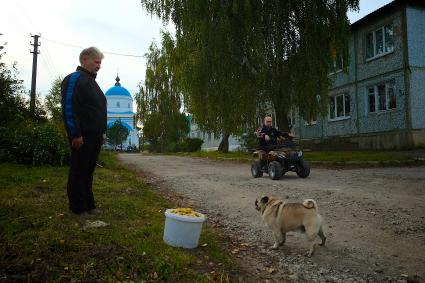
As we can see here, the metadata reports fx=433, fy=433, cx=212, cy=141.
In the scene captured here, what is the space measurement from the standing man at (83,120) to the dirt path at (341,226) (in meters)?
2.20

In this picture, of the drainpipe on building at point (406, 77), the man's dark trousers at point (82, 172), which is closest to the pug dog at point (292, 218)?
the man's dark trousers at point (82, 172)

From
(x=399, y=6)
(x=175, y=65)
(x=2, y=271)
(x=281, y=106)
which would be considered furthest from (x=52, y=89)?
(x=2, y=271)

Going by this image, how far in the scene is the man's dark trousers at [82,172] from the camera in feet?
18.7

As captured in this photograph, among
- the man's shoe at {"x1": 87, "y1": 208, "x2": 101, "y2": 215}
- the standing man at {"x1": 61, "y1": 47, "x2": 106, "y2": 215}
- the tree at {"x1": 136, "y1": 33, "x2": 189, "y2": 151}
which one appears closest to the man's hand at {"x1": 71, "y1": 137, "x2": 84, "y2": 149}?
the standing man at {"x1": 61, "y1": 47, "x2": 106, "y2": 215}

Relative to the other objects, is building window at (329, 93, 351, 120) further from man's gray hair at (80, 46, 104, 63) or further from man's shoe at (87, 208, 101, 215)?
man's gray hair at (80, 46, 104, 63)

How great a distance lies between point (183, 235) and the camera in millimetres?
4926

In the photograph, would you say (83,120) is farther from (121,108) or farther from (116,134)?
(121,108)

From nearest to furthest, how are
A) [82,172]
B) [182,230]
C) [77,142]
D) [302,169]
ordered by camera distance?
[182,230]
[77,142]
[82,172]
[302,169]

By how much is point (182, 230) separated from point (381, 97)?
21.5 m

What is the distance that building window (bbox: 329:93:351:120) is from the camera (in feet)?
86.9

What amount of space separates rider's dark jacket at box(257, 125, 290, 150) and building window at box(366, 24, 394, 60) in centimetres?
1299

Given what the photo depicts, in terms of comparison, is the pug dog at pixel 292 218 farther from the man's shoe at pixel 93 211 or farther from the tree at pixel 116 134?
the tree at pixel 116 134

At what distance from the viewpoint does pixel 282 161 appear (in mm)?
12648

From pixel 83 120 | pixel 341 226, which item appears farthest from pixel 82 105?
pixel 341 226
